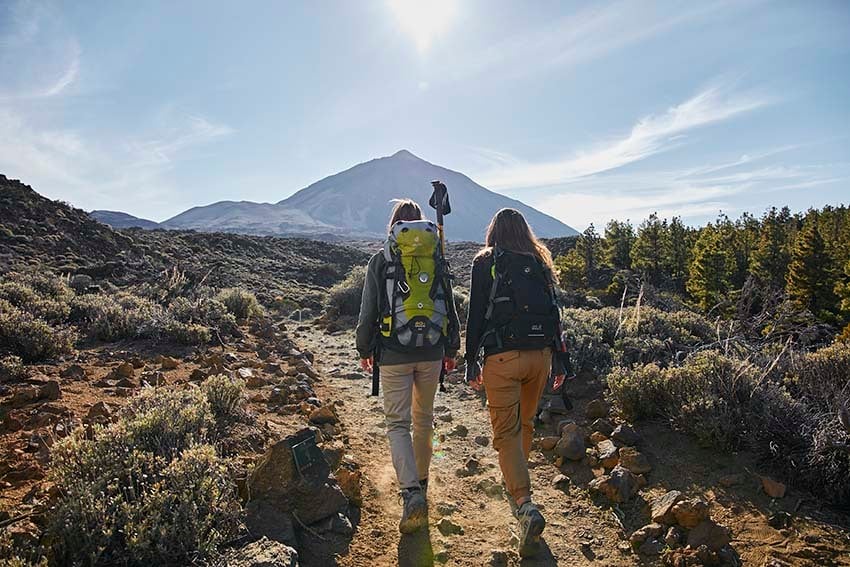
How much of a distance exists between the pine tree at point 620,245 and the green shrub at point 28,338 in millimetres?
29487

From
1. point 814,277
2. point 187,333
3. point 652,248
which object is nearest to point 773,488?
point 187,333

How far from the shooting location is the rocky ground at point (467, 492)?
2707 millimetres

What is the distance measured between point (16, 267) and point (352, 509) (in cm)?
1245

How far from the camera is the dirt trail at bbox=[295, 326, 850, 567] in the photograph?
278 cm

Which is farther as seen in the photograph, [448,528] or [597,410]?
[597,410]

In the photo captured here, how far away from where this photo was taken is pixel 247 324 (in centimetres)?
977

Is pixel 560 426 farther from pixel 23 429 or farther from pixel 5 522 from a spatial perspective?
pixel 23 429

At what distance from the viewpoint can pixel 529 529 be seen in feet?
9.43

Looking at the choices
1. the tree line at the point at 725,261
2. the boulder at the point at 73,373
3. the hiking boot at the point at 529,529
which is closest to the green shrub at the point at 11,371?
the boulder at the point at 73,373

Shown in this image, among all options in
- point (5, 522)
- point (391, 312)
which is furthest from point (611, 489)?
point (5, 522)

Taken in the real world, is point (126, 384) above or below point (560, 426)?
above

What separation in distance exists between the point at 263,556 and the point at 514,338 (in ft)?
5.86

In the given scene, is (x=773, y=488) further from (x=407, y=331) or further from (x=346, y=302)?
(x=346, y=302)

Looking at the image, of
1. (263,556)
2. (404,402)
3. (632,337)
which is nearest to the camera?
(263,556)
